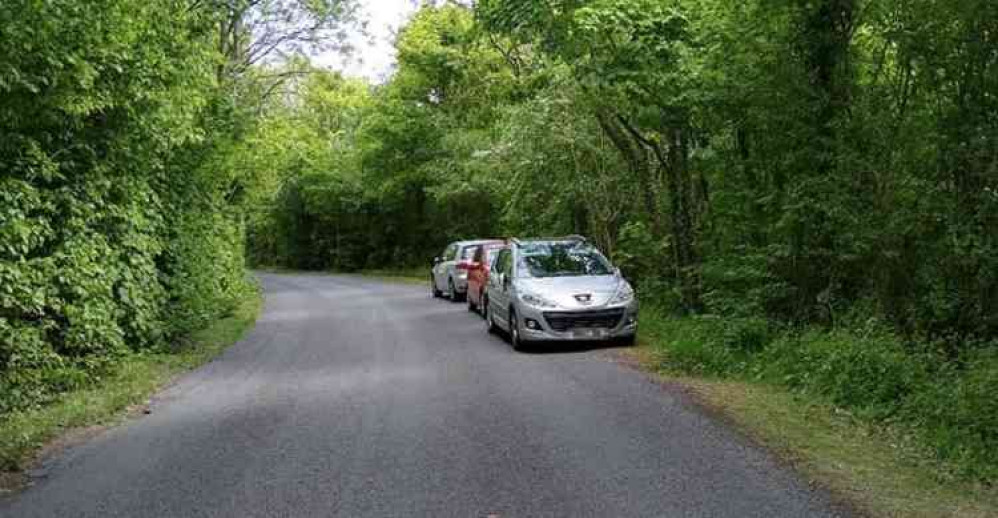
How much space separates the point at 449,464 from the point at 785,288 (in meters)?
6.91

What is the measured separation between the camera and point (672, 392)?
9.25 m

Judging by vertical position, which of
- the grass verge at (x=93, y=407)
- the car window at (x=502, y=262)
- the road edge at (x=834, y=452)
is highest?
the car window at (x=502, y=262)

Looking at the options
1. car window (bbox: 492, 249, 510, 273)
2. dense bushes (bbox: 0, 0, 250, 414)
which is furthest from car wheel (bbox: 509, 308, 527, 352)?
dense bushes (bbox: 0, 0, 250, 414)

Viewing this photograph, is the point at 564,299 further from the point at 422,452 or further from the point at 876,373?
the point at 422,452

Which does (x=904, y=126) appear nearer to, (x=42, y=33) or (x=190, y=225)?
(x=42, y=33)

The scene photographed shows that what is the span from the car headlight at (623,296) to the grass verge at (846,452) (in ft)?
9.83

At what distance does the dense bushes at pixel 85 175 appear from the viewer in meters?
8.47

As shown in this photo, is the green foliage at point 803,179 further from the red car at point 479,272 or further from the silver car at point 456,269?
the silver car at point 456,269

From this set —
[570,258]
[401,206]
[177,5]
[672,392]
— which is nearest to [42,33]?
[177,5]

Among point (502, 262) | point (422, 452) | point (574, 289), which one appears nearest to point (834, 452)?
point (422, 452)

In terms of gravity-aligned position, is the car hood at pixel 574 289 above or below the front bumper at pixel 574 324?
above

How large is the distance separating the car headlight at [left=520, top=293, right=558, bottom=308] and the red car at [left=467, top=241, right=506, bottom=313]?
548cm

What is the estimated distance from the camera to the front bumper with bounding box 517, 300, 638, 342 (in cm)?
1260

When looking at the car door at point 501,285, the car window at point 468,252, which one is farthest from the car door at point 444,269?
the car door at point 501,285
